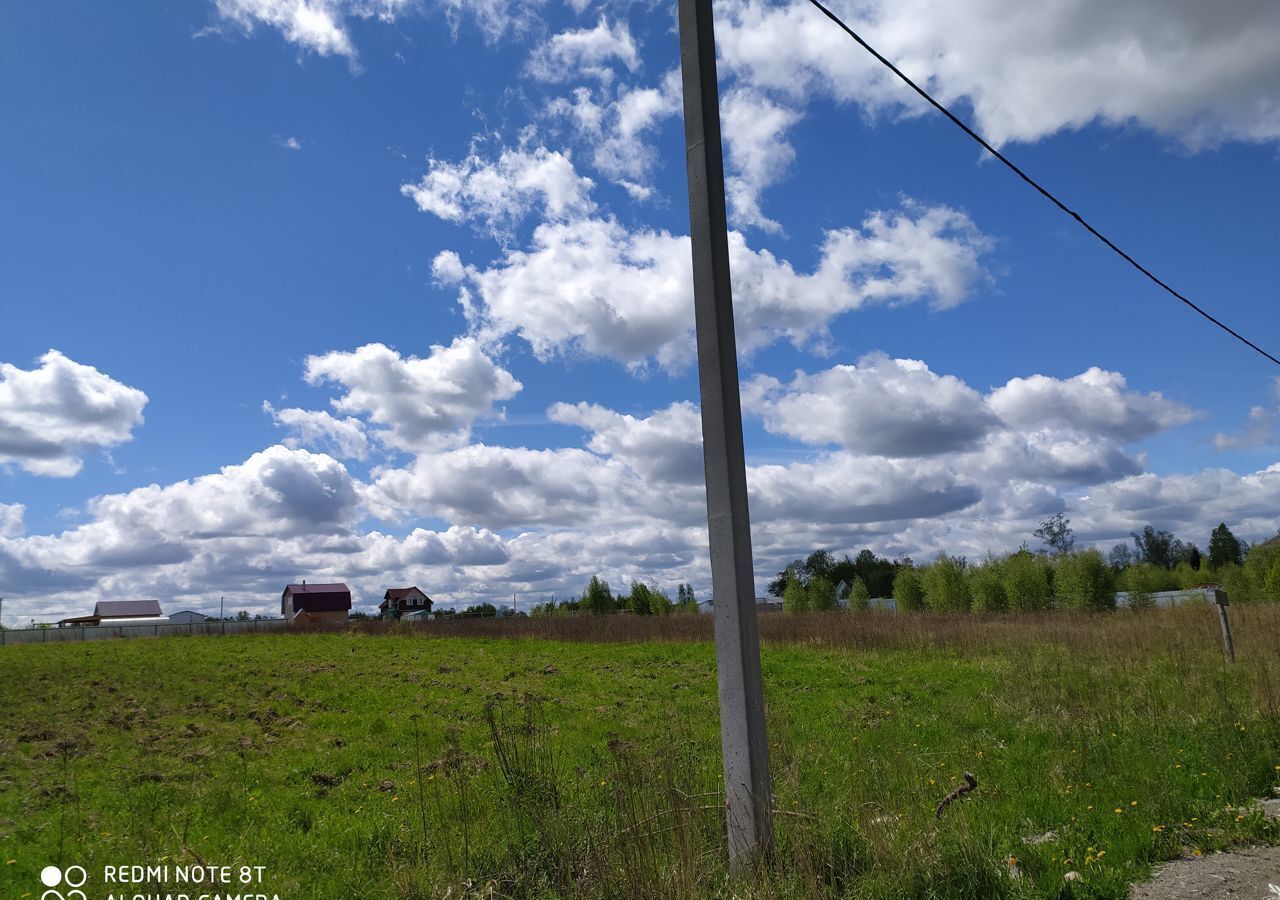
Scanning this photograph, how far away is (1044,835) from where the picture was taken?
574cm

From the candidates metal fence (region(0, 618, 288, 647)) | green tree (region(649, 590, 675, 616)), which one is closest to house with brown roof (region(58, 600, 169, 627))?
metal fence (region(0, 618, 288, 647))

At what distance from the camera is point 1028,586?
36.9 m

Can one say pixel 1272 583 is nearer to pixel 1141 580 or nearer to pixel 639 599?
pixel 1141 580

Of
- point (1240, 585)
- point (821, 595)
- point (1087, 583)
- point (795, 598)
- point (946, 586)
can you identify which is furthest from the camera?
point (795, 598)

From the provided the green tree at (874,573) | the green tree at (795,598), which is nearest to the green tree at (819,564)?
the green tree at (874,573)

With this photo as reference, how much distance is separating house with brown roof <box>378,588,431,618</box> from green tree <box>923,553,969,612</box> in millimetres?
63240

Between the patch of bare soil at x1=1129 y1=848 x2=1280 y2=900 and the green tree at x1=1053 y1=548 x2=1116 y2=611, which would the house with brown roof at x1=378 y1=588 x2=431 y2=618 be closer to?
the green tree at x1=1053 y1=548 x2=1116 y2=611

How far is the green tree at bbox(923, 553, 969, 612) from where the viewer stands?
137 ft

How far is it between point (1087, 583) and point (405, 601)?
249 ft

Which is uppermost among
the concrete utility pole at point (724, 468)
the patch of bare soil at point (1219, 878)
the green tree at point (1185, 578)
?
the concrete utility pole at point (724, 468)

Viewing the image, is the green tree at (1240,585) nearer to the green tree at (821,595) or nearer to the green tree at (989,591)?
the green tree at (989,591)

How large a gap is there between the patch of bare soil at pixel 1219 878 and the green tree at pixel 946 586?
124 ft

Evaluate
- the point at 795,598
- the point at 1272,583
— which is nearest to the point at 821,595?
the point at 795,598

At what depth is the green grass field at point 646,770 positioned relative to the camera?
451 centimetres
